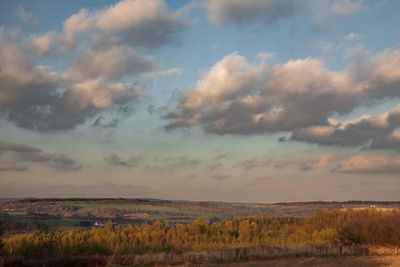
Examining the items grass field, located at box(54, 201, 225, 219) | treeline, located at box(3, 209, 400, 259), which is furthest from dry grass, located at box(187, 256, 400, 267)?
grass field, located at box(54, 201, 225, 219)

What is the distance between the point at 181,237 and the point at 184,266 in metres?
16.6

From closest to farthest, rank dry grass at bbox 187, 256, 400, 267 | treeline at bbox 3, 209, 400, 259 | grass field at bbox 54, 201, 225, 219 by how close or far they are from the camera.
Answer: dry grass at bbox 187, 256, 400, 267, treeline at bbox 3, 209, 400, 259, grass field at bbox 54, 201, 225, 219

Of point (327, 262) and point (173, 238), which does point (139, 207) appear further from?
point (327, 262)

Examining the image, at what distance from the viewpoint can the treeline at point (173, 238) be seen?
72.9 ft

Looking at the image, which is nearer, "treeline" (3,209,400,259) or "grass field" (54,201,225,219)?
"treeline" (3,209,400,259)

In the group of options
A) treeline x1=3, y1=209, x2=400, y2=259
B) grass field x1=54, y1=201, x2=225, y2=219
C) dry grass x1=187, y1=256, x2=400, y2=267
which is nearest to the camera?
dry grass x1=187, y1=256, x2=400, y2=267

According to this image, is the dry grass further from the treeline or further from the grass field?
the grass field

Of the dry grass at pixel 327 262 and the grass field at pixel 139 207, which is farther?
the grass field at pixel 139 207

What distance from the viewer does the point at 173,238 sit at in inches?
1315

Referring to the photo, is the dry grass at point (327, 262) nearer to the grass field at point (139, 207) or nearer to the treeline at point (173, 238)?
the treeline at point (173, 238)

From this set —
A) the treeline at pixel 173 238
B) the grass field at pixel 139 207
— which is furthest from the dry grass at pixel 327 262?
the grass field at pixel 139 207

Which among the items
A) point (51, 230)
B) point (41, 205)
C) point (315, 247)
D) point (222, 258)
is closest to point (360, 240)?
point (315, 247)

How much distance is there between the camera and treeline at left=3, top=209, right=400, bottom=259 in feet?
72.9

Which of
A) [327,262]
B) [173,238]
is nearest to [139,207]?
[173,238]
